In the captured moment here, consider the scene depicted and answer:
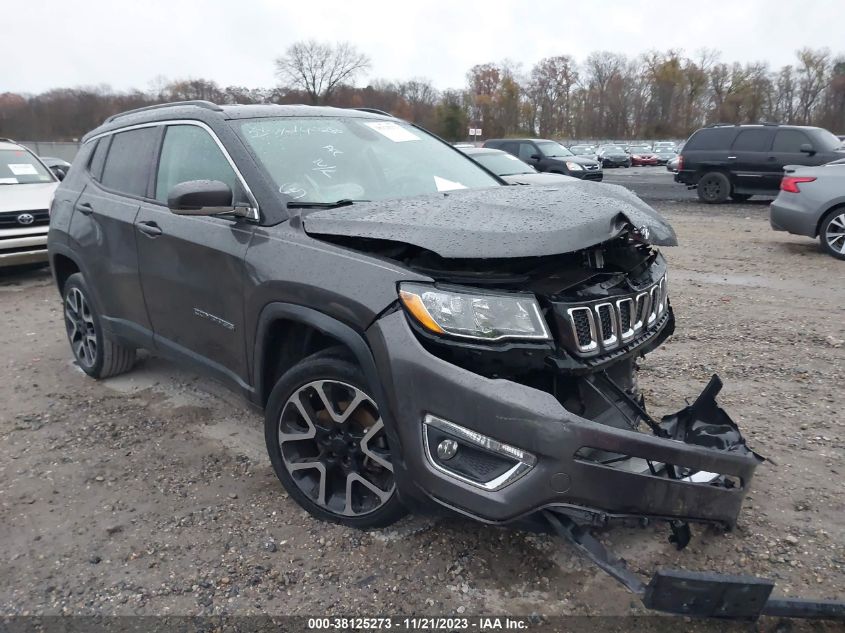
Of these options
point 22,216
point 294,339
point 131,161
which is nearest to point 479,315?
point 294,339

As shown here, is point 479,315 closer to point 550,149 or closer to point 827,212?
point 827,212

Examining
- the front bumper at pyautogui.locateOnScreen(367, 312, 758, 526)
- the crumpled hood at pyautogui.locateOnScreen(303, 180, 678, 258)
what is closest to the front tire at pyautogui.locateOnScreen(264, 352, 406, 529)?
the front bumper at pyautogui.locateOnScreen(367, 312, 758, 526)

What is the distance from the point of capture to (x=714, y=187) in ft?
52.2

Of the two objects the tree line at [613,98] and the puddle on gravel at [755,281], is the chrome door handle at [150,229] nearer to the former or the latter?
the puddle on gravel at [755,281]

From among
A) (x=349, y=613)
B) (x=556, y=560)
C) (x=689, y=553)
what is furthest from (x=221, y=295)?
(x=689, y=553)

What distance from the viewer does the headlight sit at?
227cm

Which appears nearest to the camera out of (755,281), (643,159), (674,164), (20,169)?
(755,281)

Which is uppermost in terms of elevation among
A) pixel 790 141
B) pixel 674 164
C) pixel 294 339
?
pixel 790 141

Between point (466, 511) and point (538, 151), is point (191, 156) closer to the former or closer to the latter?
point (466, 511)

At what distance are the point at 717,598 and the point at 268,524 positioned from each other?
6.01 feet

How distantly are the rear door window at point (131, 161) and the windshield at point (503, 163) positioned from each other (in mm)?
8038

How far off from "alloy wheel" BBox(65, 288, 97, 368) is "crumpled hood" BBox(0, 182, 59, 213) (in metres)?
3.95

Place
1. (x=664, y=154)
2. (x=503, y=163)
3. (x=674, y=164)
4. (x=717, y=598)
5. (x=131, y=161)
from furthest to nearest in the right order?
(x=664, y=154), (x=674, y=164), (x=503, y=163), (x=131, y=161), (x=717, y=598)

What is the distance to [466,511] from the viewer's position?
7.45 feet
